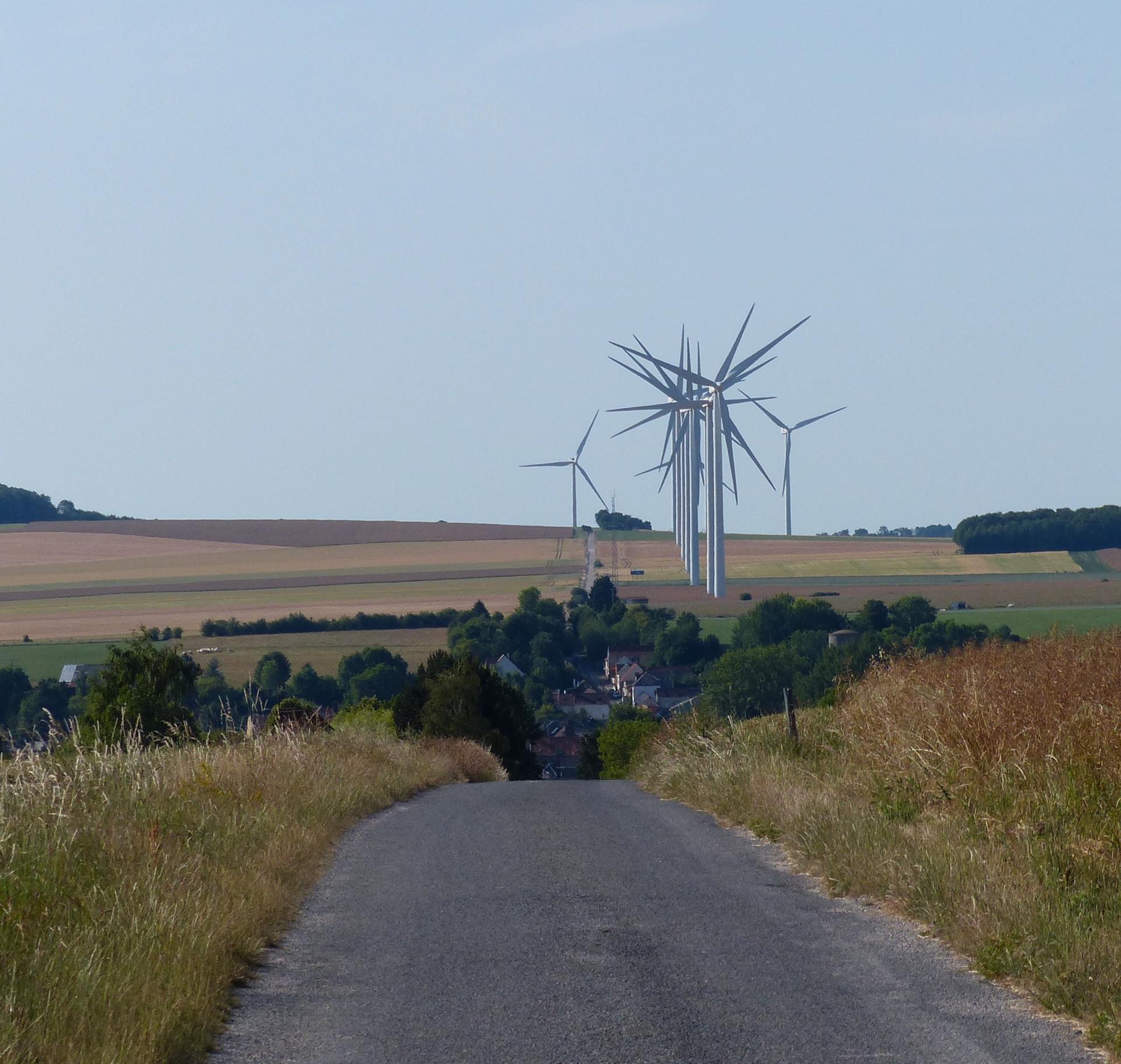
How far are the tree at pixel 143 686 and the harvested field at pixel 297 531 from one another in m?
103

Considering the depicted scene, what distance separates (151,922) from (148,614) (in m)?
92.2

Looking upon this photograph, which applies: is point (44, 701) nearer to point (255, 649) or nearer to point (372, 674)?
point (372, 674)

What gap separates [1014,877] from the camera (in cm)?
Result: 862

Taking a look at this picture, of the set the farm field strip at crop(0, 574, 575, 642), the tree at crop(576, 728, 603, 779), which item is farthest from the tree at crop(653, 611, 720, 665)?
the tree at crop(576, 728, 603, 779)

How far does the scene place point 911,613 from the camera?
300 feet

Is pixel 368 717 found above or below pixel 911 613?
below

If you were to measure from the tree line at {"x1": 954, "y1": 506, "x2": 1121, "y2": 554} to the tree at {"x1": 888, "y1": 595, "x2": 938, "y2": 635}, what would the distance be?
42.2 m

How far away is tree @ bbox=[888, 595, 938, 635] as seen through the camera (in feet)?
295

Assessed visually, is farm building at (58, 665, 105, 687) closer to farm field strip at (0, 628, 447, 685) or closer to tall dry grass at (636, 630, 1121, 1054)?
farm field strip at (0, 628, 447, 685)

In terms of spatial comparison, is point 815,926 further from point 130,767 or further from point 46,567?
point 46,567

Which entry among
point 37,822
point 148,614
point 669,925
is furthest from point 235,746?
point 148,614

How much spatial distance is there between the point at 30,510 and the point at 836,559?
3743 inches

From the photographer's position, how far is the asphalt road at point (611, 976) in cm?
627

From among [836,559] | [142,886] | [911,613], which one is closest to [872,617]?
[911,613]
